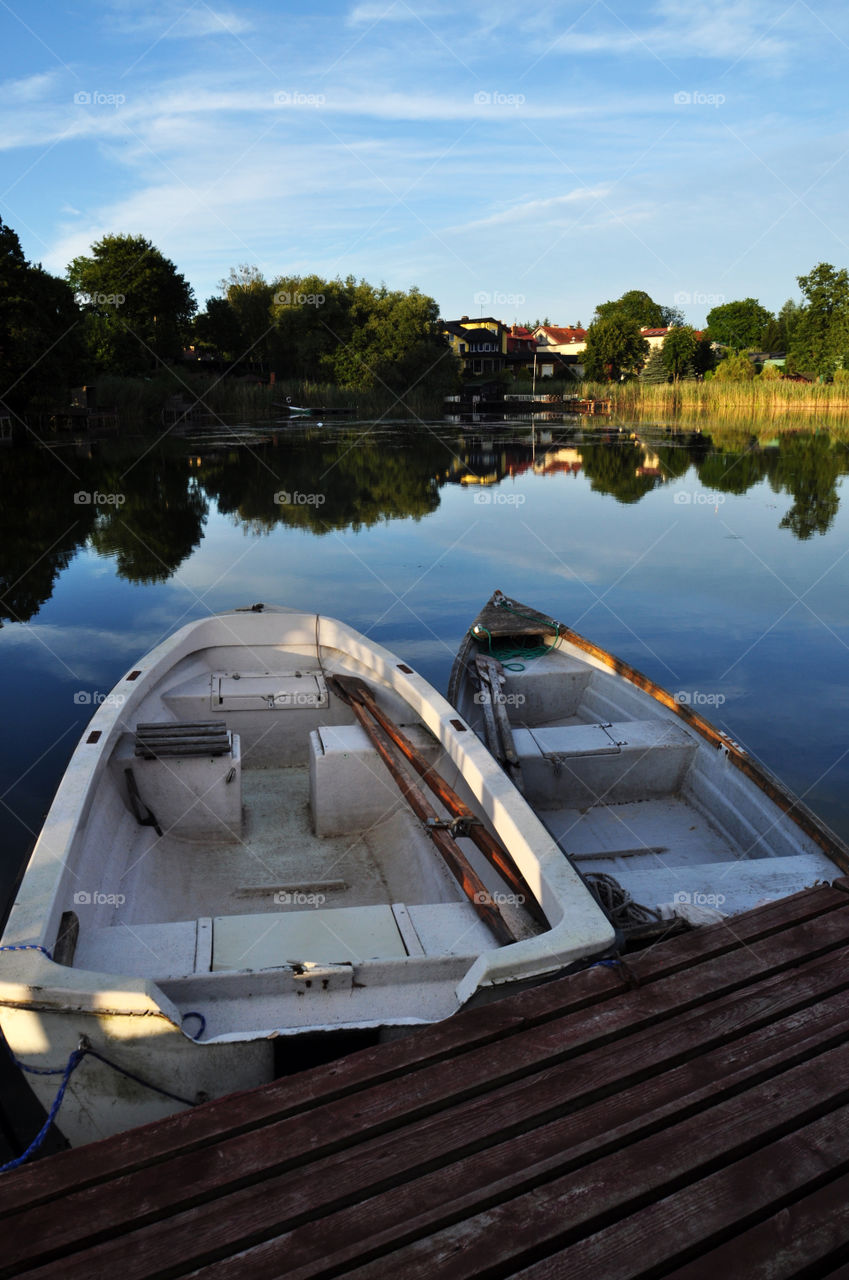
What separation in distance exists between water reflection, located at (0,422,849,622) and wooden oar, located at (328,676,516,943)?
334 inches

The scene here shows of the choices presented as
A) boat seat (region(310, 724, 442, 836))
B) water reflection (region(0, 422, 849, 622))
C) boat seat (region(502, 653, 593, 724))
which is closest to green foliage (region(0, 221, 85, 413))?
water reflection (region(0, 422, 849, 622))

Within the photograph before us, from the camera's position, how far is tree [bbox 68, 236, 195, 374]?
50.2 metres

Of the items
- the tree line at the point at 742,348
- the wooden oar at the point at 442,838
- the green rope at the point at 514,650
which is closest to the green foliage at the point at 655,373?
the tree line at the point at 742,348

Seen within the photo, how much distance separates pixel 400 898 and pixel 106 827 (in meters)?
1.68

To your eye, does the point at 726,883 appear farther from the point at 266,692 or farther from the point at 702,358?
the point at 702,358

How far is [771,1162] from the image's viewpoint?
7.50ft

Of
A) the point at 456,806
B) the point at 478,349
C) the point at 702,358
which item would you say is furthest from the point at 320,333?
the point at 456,806

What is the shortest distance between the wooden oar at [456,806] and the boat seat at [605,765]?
36.2 inches

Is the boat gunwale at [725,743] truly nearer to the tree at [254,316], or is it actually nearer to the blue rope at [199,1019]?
the blue rope at [199,1019]

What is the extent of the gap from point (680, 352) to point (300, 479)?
48998 millimetres

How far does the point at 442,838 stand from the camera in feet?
14.0

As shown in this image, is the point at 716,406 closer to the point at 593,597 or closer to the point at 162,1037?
the point at 593,597

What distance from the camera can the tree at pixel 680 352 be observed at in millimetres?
63844

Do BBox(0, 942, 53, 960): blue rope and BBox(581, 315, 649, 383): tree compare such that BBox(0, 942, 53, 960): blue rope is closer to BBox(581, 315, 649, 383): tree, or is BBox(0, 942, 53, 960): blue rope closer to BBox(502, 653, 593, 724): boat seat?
BBox(502, 653, 593, 724): boat seat
